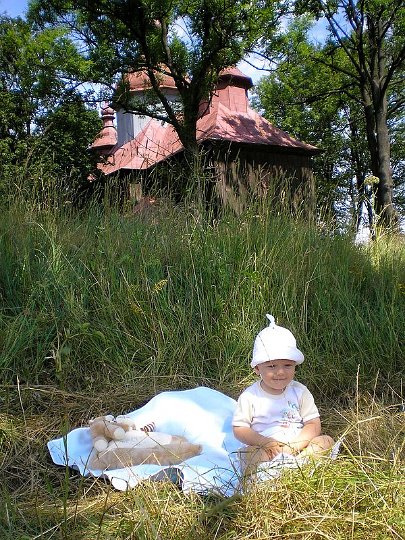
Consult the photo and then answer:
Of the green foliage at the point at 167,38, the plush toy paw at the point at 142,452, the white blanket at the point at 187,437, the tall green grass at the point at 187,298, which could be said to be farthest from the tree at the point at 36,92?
the plush toy paw at the point at 142,452

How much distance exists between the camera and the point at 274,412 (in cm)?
249

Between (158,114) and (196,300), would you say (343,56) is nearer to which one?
(158,114)

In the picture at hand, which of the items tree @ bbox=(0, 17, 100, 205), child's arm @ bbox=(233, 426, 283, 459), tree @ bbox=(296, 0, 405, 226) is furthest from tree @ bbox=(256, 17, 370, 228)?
child's arm @ bbox=(233, 426, 283, 459)

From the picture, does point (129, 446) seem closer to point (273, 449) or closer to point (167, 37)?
point (273, 449)

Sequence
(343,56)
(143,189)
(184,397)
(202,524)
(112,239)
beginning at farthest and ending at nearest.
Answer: (343,56), (143,189), (112,239), (184,397), (202,524)

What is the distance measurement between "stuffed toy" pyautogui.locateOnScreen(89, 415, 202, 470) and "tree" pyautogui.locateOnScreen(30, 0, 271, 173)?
10129mm

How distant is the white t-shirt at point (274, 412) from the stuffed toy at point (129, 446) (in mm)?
335

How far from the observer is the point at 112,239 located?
4250mm

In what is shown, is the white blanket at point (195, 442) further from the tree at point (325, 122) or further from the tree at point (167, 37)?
the tree at point (325, 122)

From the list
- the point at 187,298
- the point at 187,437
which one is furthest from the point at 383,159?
the point at 187,437

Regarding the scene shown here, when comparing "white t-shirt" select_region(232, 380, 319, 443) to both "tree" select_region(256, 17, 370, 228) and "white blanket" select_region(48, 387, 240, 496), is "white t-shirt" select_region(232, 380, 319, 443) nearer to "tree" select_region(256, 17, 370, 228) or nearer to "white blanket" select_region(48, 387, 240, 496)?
"white blanket" select_region(48, 387, 240, 496)

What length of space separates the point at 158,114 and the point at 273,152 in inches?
170

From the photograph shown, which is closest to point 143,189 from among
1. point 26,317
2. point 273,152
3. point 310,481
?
point 26,317

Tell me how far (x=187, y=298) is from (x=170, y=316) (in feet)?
0.73
